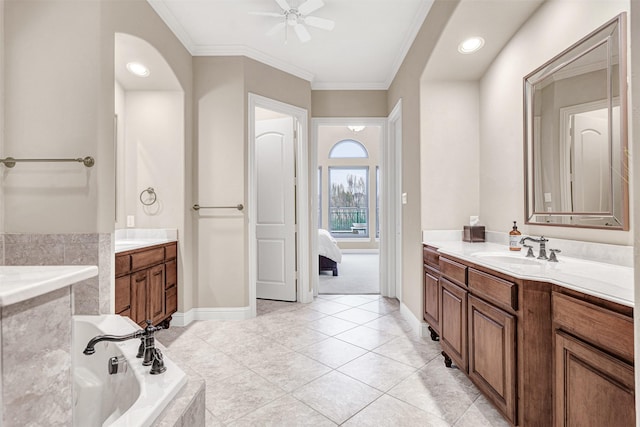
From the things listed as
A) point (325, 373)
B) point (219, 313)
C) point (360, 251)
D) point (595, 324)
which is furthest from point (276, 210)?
point (360, 251)

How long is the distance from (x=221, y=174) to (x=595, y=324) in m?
3.12

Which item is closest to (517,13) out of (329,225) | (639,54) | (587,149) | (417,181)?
(587,149)

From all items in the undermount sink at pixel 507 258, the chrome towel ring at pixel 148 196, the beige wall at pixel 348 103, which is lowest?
the undermount sink at pixel 507 258

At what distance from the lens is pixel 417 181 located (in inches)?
122

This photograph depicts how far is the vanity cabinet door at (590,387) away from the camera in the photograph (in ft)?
3.45

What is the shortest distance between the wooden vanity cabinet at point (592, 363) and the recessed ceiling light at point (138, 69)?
11.2ft

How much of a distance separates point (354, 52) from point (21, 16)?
2695 mm

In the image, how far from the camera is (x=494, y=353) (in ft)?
A: 5.67

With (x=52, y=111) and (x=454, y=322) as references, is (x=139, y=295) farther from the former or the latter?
(x=454, y=322)

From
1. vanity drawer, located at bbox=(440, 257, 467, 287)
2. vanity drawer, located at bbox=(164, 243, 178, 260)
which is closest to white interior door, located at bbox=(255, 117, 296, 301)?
vanity drawer, located at bbox=(164, 243, 178, 260)

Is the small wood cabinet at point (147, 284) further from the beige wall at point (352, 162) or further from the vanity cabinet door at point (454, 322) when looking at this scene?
the beige wall at point (352, 162)

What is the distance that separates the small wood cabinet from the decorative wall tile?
203cm

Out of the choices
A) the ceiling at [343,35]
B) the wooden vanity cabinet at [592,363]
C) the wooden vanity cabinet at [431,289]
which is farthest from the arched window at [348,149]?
the wooden vanity cabinet at [592,363]

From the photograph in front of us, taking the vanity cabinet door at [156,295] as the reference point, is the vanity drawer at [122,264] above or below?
above
